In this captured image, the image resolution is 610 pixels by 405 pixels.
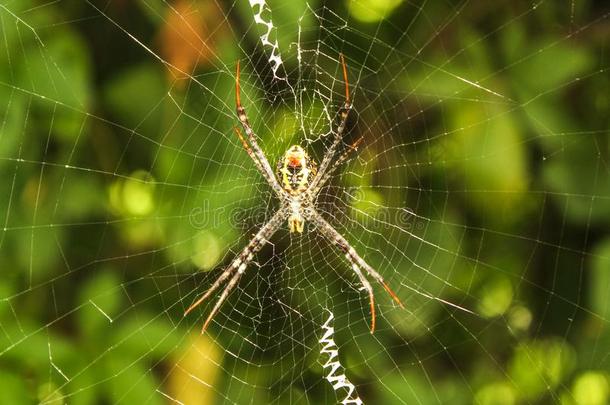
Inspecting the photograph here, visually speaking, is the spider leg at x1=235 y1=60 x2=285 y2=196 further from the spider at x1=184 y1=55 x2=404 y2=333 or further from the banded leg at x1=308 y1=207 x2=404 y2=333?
the banded leg at x1=308 y1=207 x2=404 y2=333

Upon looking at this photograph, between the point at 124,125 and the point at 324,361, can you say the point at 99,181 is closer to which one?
the point at 124,125

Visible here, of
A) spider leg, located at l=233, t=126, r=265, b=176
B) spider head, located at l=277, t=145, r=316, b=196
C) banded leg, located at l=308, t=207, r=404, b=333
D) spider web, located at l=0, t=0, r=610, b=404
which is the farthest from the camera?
spider head, located at l=277, t=145, r=316, b=196

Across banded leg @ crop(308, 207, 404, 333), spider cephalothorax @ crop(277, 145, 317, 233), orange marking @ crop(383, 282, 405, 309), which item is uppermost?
spider cephalothorax @ crop(277, 145, 317, 233)

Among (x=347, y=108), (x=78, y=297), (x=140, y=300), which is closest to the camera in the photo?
(x=78, y=297)

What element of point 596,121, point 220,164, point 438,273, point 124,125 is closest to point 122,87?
point 124,125

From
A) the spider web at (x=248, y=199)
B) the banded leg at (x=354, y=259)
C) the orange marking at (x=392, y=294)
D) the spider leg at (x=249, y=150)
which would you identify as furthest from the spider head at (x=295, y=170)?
the orange marking at (x=392, y=294)

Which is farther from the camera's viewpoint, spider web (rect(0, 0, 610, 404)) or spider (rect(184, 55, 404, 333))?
spider (rect(184, 55, 404, 333))

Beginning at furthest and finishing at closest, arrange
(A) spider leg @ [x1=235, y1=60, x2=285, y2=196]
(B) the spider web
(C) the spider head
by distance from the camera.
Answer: (C) the spider head
(A) spider leg @ [x1=235, y1=60, x2=285, y2=196]
(B) the spider web

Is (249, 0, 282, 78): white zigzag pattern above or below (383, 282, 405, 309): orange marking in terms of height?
above

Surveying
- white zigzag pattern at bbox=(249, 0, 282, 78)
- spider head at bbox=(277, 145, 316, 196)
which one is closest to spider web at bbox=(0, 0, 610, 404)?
white zigzag pattern at bbox=(249, 0, 282, 78)
